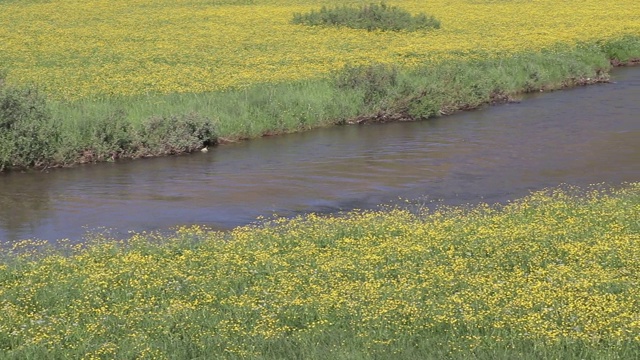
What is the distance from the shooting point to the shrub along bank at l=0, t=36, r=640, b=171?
19.5m

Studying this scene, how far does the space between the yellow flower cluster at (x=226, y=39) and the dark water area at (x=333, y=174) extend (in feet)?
16.3

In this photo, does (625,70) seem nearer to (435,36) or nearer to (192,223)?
(435,36)

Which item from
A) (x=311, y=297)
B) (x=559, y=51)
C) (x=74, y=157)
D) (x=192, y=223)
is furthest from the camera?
(x=559, y=51)

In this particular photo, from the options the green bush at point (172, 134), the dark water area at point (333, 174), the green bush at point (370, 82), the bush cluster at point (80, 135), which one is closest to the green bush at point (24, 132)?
the bush cluster at point (80, 135)

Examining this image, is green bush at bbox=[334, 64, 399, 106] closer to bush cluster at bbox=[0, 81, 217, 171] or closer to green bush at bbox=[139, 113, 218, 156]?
bush cluster at bbox=[0, 81, 217, 171]

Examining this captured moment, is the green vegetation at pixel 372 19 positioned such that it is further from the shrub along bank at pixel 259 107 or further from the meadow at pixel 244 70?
the shrub along bank at pixel 259 107

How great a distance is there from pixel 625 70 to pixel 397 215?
20175 millimetres

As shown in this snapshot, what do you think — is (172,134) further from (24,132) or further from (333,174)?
(333,174)

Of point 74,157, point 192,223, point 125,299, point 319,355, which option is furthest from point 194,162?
point 319,355

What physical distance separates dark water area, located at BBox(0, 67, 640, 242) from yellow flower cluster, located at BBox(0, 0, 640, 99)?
496cm

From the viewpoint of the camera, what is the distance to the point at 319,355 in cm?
803

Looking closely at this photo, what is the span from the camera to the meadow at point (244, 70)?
66.7 ft

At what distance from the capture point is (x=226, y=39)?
3538 cm

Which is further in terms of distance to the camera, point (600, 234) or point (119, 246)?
point (119, 246)
